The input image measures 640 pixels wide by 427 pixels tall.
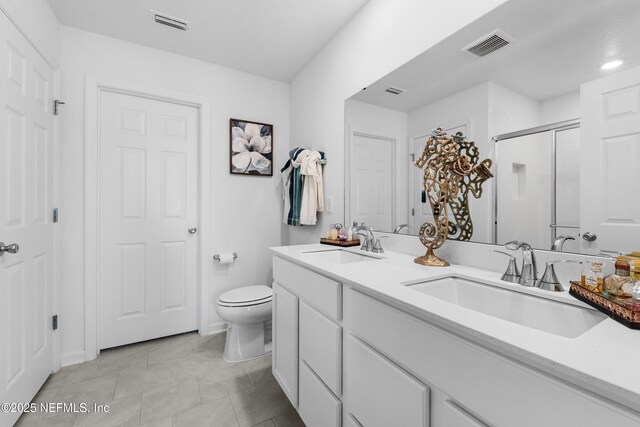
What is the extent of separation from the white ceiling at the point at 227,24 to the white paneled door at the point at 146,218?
0.47 metres

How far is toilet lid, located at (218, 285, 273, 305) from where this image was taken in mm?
2012

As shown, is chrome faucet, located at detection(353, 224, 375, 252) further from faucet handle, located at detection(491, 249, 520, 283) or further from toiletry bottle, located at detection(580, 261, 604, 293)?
toiletry bottle, located at detection(580, 261, 604, 293)

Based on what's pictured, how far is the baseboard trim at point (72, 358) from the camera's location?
195 centimetres

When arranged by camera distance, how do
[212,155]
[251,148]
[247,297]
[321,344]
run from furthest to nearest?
[251,148] < [212,155] < [247,297] < [321,344]

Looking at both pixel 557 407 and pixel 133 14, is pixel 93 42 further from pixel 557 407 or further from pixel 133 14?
pixel 557 407

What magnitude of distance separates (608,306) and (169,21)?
2685 mm

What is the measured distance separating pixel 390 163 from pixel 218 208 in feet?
5.33

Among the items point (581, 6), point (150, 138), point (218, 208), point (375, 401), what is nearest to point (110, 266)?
point (218, 208)

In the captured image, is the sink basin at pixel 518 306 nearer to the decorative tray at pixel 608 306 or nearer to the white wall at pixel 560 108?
the decorative tray at pixel 608 306

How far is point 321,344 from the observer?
3.93 feet

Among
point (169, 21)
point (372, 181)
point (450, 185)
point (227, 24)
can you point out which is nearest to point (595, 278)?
point (450, 185)

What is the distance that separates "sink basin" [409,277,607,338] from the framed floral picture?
2.04 m

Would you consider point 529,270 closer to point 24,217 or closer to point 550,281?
point 550,281

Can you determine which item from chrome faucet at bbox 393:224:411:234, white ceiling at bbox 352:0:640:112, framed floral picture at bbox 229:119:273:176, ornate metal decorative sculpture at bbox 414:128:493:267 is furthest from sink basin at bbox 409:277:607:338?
framed floral picture at bbox 229:119:273:176
